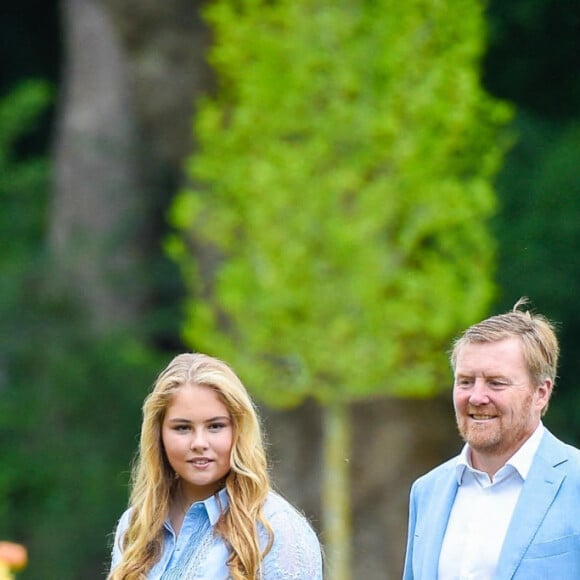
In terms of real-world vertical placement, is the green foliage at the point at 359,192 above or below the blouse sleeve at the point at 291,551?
above

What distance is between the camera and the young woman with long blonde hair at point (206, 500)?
9.31ft

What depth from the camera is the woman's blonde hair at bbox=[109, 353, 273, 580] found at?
284cm

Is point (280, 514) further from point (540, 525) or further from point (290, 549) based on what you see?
point (540, 525)

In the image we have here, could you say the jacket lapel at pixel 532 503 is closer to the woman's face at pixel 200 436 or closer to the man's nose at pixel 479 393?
the man's nose at pixel 479 393

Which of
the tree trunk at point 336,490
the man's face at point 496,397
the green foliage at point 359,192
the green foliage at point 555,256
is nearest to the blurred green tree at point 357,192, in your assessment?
the green foliage at point 359,192

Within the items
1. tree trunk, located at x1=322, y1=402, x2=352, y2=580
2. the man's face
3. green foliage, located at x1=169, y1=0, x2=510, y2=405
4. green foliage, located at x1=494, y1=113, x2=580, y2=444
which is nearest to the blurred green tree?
green foliage, located at x1=169, y1=0, x2=510, y2=405

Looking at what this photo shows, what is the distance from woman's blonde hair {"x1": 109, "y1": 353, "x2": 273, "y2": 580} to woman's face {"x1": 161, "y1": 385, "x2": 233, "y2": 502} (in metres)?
0.02

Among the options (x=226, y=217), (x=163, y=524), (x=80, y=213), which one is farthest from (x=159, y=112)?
(x=163, y=524)

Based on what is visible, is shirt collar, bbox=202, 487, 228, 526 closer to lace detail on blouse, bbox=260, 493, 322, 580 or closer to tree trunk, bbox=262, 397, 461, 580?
lace detail on blouse, bbox=260, 493, 322, 580

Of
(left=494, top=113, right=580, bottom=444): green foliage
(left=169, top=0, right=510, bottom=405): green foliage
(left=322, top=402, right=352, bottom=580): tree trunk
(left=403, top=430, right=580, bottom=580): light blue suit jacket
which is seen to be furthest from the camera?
(left=494, top=113, right=580, bottom=444): green foliage

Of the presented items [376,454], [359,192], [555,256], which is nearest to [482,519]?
[359,192]

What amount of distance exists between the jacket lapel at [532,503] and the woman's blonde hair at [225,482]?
474 mm

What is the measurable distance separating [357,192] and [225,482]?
6.57 meters

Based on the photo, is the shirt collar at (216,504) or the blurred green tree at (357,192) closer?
the shirt collar at (216,504)
